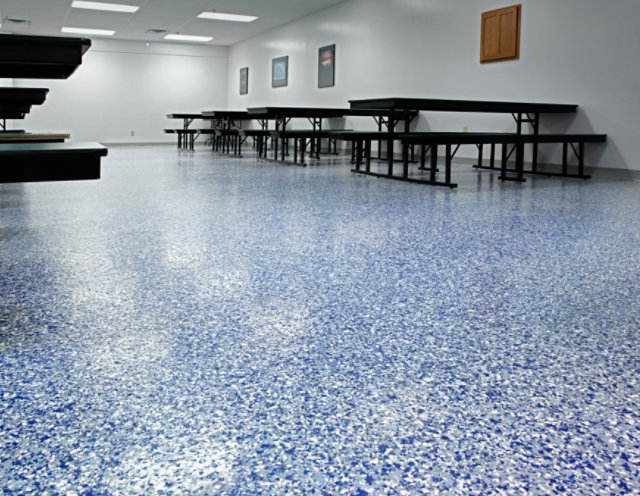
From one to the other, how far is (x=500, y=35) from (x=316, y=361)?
5.96 metres

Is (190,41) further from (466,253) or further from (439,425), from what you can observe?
Result: (439,425)

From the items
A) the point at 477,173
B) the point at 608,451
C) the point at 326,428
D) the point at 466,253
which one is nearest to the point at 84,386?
the point at 326,428

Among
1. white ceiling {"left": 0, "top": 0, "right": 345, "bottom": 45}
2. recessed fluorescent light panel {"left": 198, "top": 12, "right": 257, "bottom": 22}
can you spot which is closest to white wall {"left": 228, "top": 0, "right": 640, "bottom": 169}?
white ceiling {"left": 0, "top": 0, "right": 345, "bottom": 45}

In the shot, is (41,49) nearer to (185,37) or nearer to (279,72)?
(279,72)

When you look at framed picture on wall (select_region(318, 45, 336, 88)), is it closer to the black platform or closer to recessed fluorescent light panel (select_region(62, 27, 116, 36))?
recessed fluorescent light panel (select_region(62, 27, 116, 36))

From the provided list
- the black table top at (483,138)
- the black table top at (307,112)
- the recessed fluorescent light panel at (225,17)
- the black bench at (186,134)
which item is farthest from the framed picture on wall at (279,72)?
the black table top at (483,138)

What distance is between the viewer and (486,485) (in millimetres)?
772

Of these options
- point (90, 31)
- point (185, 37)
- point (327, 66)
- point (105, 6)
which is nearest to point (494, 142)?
point (327, 66)

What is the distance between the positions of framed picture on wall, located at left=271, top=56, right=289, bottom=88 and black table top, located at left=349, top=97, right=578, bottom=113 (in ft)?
21.3

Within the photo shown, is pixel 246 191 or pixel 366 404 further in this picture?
pixel 246 191

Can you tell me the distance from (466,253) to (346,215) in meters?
0.98

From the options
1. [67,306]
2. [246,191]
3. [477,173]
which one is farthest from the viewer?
[477,173]

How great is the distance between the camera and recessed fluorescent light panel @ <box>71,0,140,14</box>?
941 centimetres

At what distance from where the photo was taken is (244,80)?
43.8 ft
